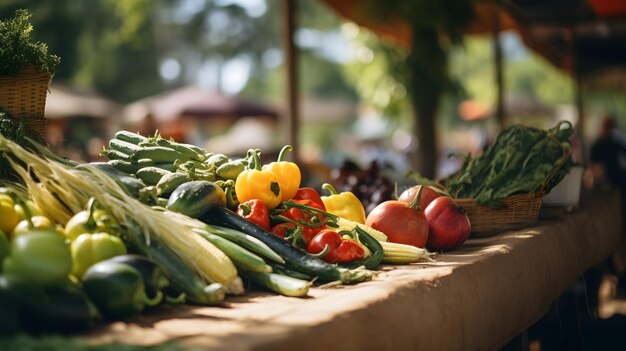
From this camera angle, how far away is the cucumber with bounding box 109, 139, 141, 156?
122 inches

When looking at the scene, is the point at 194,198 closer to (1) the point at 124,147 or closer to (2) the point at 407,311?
(1) the point at 124,147

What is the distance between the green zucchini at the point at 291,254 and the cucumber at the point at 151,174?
0.89ft

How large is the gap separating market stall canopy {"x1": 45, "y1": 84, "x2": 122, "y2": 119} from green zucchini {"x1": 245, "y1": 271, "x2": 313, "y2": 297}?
50.9 feet

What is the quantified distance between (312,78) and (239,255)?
215ft

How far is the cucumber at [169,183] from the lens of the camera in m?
2.85

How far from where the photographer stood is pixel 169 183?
112 inches

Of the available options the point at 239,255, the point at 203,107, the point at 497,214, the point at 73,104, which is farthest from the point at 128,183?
the point at 73,104

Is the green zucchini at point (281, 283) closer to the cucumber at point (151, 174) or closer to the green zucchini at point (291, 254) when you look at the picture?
the green zucchini at point (291, 254)

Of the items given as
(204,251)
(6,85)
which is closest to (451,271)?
(204,251)

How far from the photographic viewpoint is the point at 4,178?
268 cm

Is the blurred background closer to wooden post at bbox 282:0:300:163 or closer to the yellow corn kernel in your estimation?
wooden post at bbox 282:0:300:163

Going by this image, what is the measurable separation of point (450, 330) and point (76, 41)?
31519 millimetres

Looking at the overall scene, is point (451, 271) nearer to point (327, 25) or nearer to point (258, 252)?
point (258, 252)

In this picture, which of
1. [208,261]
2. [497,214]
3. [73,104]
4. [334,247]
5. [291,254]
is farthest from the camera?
[73,104]
